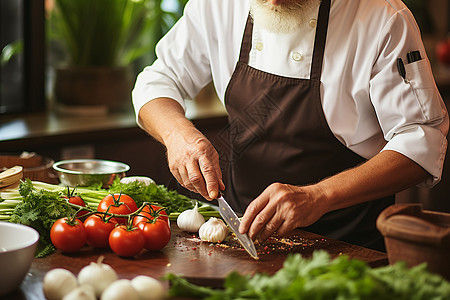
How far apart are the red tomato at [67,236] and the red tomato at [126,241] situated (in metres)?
0.07

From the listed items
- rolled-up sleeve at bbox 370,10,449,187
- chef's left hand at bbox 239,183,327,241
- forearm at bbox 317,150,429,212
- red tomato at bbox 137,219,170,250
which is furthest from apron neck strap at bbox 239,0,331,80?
red tomato at bbox 137,219,170,250

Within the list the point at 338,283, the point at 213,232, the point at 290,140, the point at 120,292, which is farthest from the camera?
the point at 290,140

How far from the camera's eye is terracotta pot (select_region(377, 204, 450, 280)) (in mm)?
1237

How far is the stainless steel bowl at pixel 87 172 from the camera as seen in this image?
204 cm

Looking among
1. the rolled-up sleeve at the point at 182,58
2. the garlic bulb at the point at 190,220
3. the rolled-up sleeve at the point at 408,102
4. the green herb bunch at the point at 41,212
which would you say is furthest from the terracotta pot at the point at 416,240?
the rolled-up sleeve at the point at 182,58

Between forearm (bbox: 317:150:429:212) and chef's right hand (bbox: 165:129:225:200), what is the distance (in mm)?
282

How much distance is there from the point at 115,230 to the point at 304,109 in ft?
2.43

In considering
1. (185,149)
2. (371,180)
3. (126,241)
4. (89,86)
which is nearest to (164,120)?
(185,149)

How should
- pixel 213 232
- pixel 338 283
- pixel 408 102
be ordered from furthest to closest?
pixel 408 102 < pixel 213 232 < pixel 338 283

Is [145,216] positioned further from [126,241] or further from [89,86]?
[89,86]

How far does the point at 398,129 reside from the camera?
1841mm

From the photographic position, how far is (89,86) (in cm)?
353

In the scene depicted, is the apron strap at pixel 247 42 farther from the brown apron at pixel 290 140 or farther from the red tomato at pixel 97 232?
the red tomato at pixel 97 232

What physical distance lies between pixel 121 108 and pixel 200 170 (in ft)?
6.91
